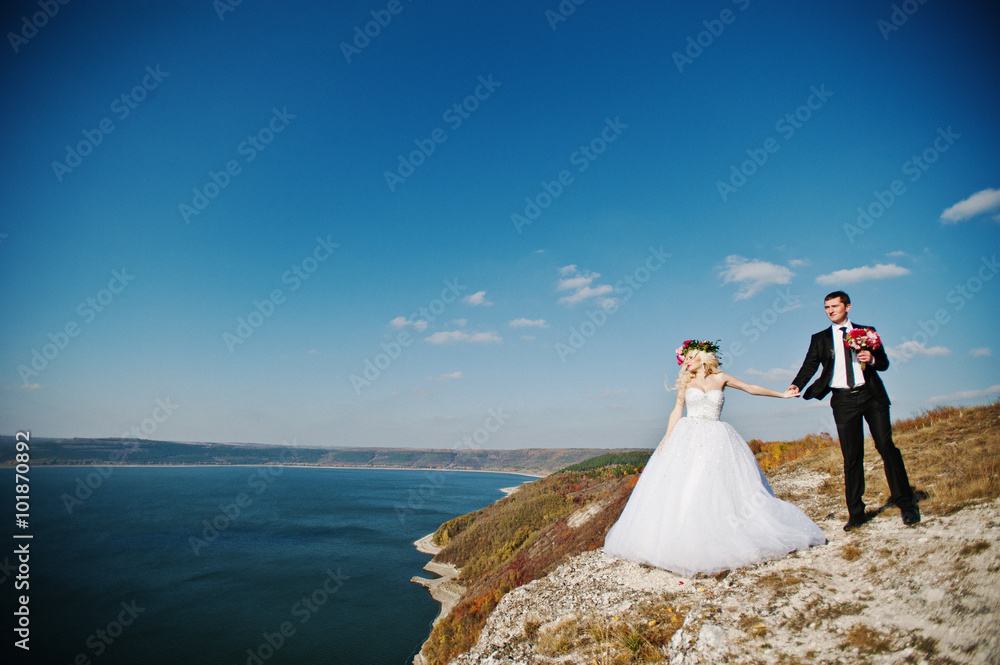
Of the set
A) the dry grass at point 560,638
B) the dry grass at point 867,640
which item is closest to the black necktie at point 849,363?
the dry grass at point 867,640

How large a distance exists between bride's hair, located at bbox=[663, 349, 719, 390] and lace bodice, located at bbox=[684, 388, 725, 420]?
0.25 metres

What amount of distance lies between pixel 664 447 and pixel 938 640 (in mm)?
3831

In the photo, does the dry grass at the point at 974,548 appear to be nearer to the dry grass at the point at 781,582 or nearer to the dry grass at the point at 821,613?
the dry grass at the point at 821,613

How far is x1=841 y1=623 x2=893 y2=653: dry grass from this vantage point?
400 centimetres

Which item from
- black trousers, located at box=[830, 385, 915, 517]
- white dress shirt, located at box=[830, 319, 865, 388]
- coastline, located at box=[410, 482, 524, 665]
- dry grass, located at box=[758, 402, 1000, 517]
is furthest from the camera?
coastline, located at box=[410, 482, 524, 665]

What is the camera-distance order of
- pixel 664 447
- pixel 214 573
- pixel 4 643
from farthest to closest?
pixel 214 573, pixel 4 643, pixel 664 447

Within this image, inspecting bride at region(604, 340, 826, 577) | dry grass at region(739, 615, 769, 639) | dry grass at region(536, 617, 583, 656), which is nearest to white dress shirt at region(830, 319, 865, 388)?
bride at region(604, 340, 826, 577)

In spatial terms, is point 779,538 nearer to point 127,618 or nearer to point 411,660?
point 411,660

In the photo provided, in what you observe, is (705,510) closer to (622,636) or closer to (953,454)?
(622,636)

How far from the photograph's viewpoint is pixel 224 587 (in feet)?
208

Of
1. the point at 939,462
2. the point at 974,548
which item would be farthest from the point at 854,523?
the point at 939,462

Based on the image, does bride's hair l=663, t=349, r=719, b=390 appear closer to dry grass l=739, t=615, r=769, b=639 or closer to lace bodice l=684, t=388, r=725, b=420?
lace bodice l=684, t=388, r=725, b=420

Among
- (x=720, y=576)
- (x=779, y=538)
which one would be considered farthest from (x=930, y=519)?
(x=720, y=576)

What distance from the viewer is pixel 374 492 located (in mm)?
184250
